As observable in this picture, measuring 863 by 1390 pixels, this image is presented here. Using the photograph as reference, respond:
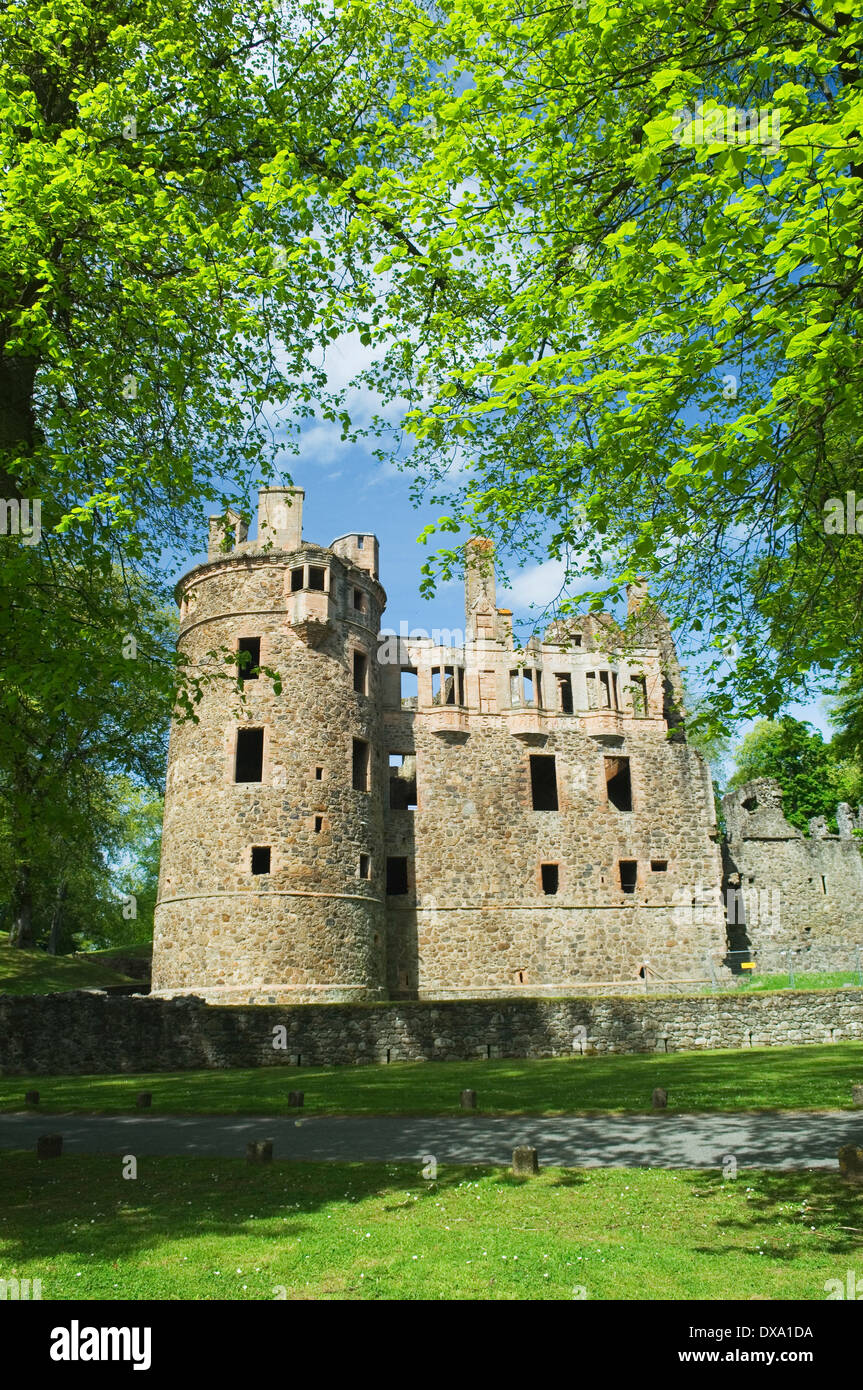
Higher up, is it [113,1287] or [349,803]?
[349,803]

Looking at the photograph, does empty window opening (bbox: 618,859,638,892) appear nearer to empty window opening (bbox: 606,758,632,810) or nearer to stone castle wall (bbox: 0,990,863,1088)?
empty window opening (bbox: 606,758,632,810)

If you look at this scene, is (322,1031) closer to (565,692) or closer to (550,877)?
(550,877)

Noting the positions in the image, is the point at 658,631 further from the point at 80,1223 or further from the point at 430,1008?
the point at 80,1223

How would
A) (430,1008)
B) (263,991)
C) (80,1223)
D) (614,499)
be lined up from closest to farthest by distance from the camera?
(80,1223) → (614,499) → (430,1008) → (263,991)

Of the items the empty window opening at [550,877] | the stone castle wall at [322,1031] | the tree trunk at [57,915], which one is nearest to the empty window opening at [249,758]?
the empty window opening at [550,877]

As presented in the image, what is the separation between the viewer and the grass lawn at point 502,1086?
12156 mm

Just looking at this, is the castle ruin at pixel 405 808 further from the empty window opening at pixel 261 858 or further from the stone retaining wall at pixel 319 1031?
the stone retaining wall at pixel 319 1031

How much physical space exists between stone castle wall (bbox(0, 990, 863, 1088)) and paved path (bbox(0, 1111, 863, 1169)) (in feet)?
20.3

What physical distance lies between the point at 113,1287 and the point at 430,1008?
46.4ft

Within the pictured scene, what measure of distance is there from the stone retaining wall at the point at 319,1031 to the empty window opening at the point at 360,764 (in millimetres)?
10195

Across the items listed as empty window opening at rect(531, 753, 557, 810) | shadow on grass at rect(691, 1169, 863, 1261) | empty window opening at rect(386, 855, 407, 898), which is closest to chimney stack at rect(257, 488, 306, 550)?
empty window opening at rect(386, 855, 407, 898)

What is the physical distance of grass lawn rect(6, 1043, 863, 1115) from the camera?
12156 mm
